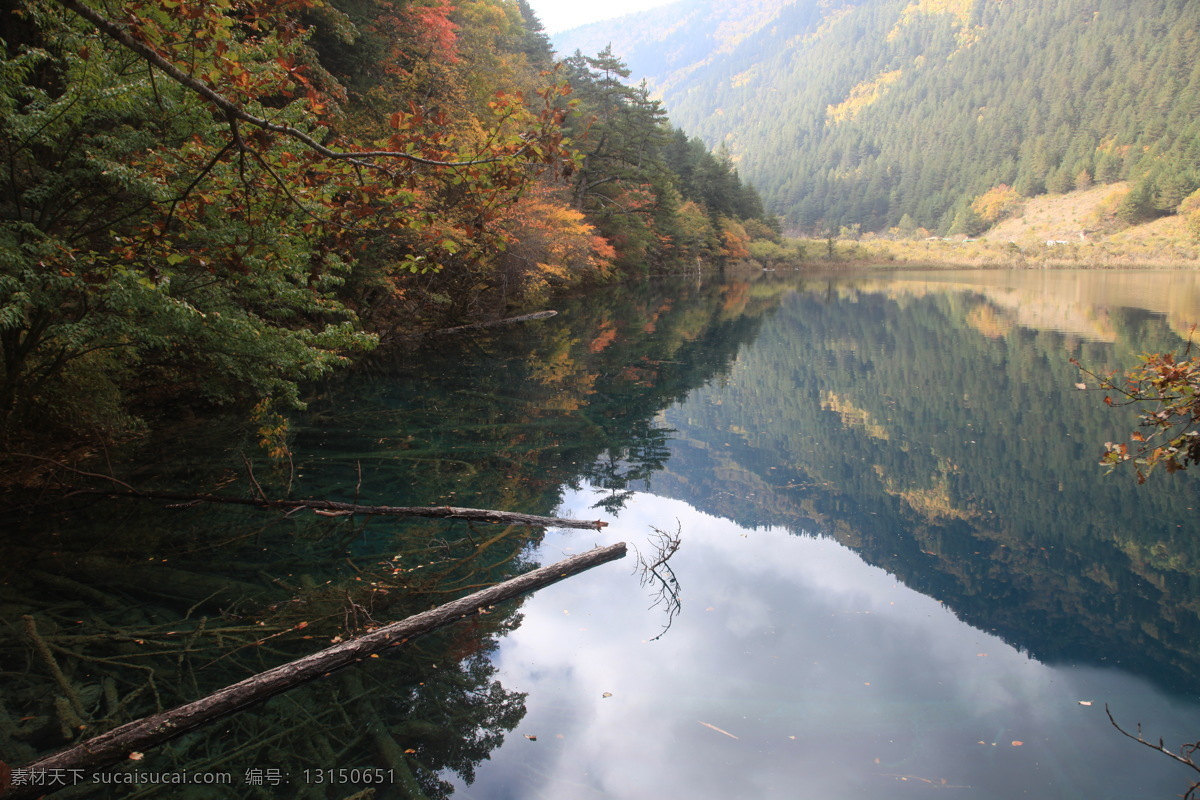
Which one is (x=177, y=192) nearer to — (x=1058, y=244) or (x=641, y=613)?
(x=641, y=613)

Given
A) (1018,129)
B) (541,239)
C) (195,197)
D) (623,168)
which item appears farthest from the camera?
(1018,129)

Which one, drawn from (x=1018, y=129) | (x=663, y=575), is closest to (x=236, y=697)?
(x=663, y=575)

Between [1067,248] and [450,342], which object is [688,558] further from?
[1067,248]

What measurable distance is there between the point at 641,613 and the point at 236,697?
3355 millimetres

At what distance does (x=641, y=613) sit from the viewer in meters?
6.12

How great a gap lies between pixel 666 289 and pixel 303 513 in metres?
42.4

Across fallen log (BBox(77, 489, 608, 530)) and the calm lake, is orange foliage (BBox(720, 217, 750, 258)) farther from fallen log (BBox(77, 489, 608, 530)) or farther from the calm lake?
fallen log (BBox(77, 489, 608, 530))

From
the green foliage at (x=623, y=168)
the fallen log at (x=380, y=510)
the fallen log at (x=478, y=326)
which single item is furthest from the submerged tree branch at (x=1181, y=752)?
the green foliage at (x=623, y=168)

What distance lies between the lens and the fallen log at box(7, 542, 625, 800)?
3.38 meters

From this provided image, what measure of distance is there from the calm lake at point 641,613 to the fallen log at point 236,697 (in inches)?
8.0

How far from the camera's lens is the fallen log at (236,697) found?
11.1 feet

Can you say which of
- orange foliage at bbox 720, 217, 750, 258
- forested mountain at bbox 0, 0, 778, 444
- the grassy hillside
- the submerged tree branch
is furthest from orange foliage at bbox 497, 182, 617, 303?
the grassy hillside

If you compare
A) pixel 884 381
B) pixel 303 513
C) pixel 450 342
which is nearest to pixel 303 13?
pixel 450 342

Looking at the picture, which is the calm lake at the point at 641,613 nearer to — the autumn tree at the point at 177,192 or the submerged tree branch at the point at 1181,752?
the submerged tree branch at the point at 1181,752
